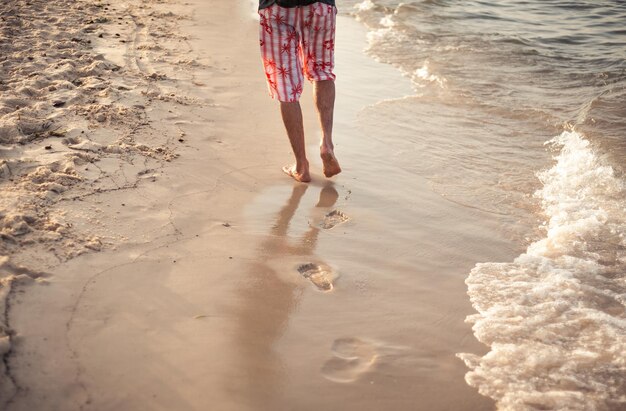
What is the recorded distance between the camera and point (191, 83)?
183 inches

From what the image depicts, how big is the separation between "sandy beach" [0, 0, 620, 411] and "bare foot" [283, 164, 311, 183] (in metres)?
0.07

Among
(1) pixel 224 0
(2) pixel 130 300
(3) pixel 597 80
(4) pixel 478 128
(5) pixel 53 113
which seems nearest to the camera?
(2) pixel 130 300

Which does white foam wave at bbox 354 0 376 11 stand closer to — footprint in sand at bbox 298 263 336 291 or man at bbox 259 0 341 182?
man at bbox 259 0 341 182

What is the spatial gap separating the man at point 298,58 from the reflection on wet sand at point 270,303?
14.6 inches

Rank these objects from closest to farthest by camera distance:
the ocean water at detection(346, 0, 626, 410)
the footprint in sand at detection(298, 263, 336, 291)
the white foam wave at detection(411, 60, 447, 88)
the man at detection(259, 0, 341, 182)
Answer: the ocean water at detection(346, 0, 626, 410), the footprint in sand at detection(298, 263, 336, 291), the man at detection(259, 0, 341, 182), the white foam wave at detection(411, 60, 447, 88)

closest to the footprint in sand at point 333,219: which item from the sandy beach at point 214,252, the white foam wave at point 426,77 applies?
the sandy beach at point 214,252

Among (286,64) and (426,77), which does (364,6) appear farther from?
(286,64)

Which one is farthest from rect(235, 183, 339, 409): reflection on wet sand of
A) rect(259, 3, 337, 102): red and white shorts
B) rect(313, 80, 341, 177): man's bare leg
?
rect(259, 3, 337, 102): red and white shorts

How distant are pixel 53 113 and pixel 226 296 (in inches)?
79.7

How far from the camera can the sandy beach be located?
1.97m

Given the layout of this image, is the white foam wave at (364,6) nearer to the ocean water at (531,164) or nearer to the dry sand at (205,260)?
the ocean water at (531,164)

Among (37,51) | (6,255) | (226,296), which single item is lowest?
(226,296)

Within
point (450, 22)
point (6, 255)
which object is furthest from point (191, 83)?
point (450, 22)

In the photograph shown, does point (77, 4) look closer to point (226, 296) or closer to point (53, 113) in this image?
point (53, 113)
